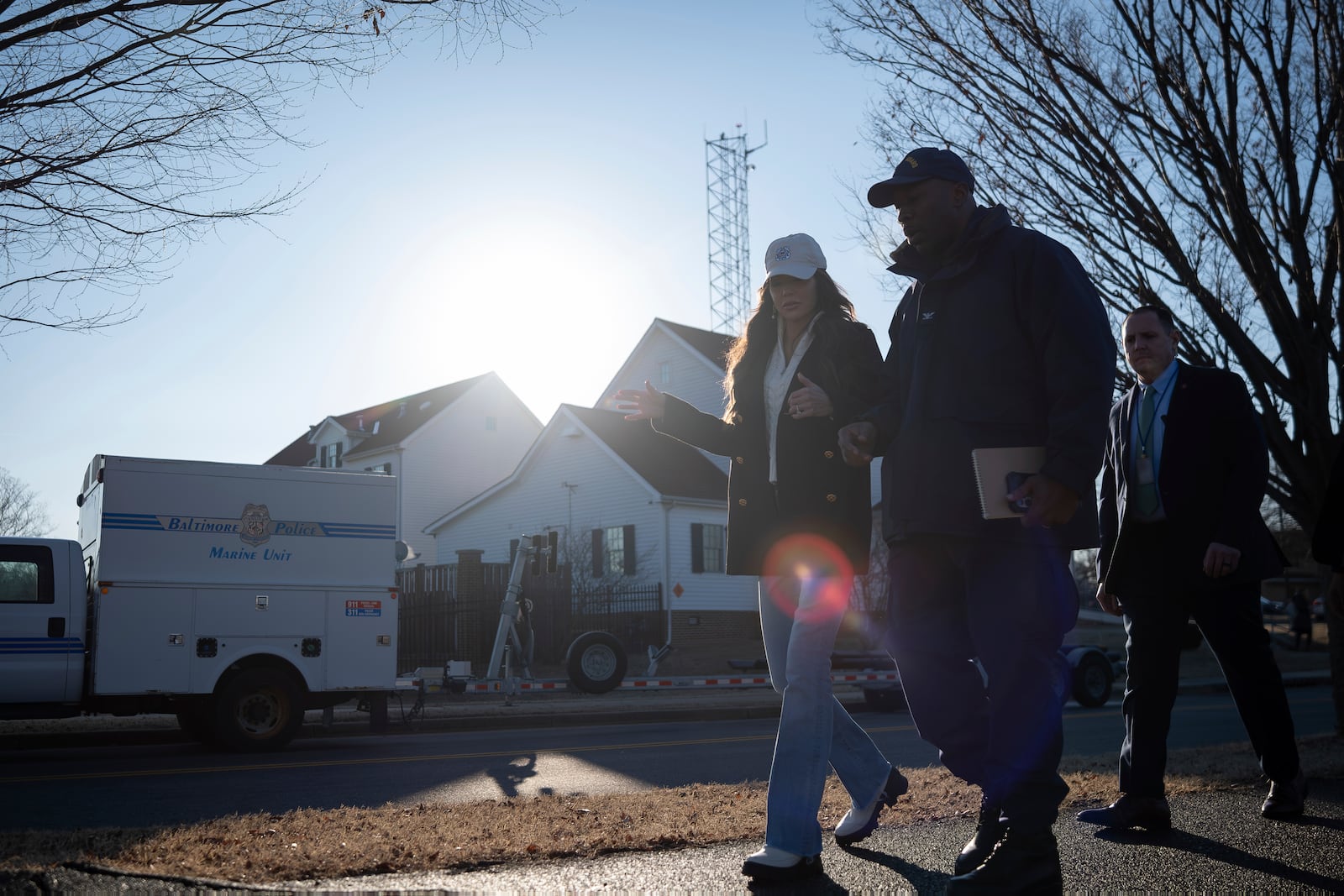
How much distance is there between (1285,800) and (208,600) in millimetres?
10021

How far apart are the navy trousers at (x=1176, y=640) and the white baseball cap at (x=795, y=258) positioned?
1815 mm

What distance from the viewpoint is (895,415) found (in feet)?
12.3

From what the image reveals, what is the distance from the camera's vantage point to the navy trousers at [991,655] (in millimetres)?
3312

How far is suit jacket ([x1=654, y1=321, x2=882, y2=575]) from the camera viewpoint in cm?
391

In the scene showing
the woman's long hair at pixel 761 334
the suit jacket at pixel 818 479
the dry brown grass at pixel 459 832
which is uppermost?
the woman's long hair at pixel 761 334

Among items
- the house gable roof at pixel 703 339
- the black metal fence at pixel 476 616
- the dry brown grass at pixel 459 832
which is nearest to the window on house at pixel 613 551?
the black metal fence at pixel 476 616

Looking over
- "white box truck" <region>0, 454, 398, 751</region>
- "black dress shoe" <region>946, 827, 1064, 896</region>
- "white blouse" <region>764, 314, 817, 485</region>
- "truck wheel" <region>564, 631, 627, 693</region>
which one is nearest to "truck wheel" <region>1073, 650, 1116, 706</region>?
"truck wheel" <region>564, 631, 627, 693</region>

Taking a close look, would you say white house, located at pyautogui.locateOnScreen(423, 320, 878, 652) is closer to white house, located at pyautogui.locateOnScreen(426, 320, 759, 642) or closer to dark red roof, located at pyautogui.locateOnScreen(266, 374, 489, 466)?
white house, located at pyautogui.locateOnScreen(426, 320, 759, 642)

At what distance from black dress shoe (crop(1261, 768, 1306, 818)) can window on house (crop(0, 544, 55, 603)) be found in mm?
10321

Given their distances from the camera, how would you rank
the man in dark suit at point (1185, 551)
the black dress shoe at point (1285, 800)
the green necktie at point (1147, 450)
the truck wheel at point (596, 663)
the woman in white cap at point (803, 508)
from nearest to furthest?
the woman in white cap at point (803, 508) → the black dress shoe at point (1285, 800) → the man in dark suit at point (1185, 551) → the green necktie at point (1147, 450) → the truck wheel at point (596, 663)

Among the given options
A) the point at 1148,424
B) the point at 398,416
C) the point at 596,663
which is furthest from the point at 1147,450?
the point at 398,416

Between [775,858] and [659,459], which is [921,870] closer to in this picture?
[775,858]

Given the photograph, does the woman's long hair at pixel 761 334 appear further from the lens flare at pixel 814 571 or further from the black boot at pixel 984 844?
the black boot at pixel 984 844

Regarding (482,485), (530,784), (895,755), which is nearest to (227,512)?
(530,784)
